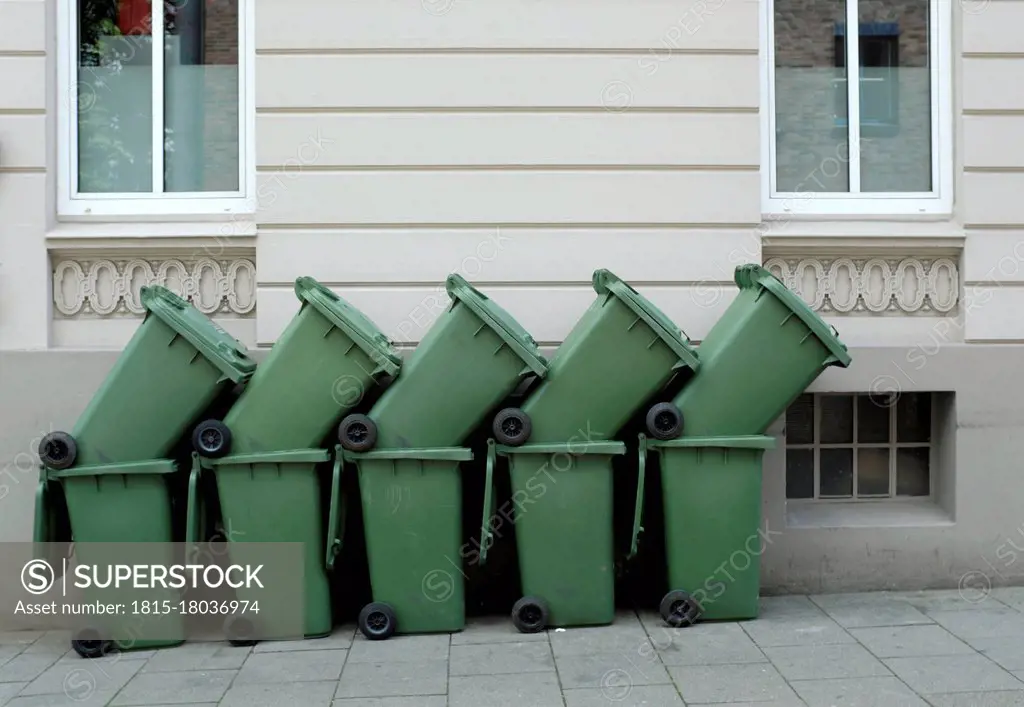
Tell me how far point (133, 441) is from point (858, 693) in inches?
148

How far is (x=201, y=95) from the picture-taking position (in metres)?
6.57

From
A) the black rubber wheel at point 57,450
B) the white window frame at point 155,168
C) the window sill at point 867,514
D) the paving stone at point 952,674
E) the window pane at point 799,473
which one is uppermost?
the white window frame at point 155,168

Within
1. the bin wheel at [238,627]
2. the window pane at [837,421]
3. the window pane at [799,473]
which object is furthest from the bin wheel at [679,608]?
the bin wheel at [238,627]

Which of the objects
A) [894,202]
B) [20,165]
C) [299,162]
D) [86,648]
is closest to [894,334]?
[894,202]

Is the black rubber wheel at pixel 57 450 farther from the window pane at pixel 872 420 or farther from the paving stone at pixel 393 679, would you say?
the window pane at pixel 872 420

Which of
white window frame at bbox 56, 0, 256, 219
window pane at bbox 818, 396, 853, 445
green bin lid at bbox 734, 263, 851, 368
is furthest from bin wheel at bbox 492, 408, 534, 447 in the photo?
window pane at bbox 818, 396, 853, 445

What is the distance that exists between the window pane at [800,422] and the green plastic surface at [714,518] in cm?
129

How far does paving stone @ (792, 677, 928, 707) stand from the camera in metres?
4.54

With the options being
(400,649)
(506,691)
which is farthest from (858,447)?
(400,649)

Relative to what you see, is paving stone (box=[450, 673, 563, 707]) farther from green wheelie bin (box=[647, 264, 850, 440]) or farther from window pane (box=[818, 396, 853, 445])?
window pane (box=[818, 396, 853, 445])

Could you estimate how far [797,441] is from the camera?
682 cm

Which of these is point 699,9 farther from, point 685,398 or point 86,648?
point 86,648

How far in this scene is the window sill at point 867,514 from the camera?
6434mm

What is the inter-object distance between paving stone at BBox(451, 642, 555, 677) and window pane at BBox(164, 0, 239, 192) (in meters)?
3.28
